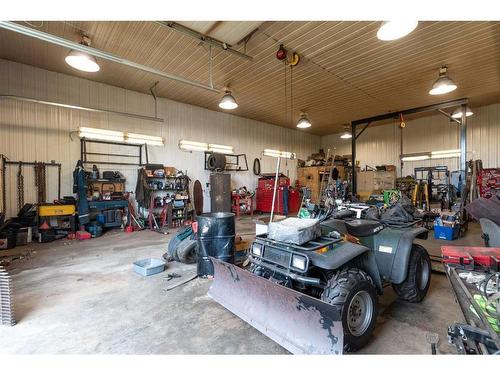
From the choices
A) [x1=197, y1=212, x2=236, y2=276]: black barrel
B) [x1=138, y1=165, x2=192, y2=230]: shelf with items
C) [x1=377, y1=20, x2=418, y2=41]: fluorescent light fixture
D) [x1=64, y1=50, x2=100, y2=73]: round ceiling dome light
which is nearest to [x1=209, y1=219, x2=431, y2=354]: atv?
[x1=197, y1=212, x2=236, y2=276]: black barrel

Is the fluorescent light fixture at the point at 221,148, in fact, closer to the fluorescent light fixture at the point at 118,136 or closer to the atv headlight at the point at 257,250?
the fluorescent light fixture at the point at 118,136

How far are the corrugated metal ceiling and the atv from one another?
369cm

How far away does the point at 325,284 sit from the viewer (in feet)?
6.11

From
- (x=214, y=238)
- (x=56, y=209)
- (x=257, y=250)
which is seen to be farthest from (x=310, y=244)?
(x=56, y=209)

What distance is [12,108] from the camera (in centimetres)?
541

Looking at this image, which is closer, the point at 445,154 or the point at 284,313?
the point at 284,313

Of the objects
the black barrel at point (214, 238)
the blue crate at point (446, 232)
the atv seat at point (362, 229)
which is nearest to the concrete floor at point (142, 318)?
the black barrel at point (214, 238)

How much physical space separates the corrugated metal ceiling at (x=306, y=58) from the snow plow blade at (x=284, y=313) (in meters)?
3.99

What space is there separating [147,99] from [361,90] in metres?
6.47

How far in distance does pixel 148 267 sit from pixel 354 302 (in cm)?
272

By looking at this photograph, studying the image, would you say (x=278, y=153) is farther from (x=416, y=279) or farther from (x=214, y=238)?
(x=416, y=279)

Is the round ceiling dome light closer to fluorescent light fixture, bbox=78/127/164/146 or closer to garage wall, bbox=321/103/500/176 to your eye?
fluorescent light fixture, bbox=78/127/164/146

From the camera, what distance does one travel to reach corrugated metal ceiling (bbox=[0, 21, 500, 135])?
13.4ft
